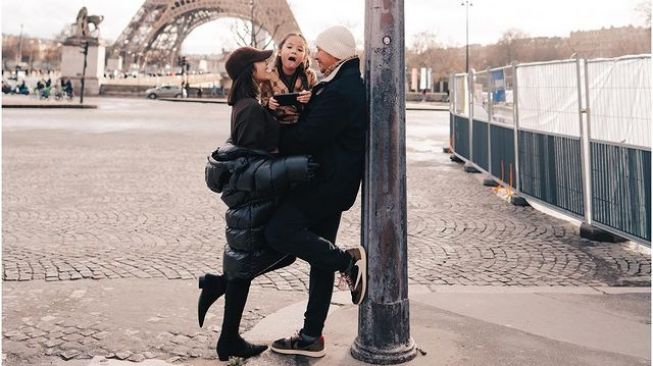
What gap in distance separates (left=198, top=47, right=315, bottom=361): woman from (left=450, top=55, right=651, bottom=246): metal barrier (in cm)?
373

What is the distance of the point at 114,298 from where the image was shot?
4344 millimetres

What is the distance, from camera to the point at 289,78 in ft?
10.8

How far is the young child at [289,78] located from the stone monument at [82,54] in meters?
53.5

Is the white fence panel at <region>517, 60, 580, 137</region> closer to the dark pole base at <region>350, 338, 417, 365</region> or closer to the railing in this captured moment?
the dark pole base at <region>350, 338, 417, 365</region>

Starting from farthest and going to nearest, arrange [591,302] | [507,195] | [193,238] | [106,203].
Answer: [507,195], [106,203], [193,238], [591,302]

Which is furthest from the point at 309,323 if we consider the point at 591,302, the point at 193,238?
the point at 193,238

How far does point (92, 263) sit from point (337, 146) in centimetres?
310

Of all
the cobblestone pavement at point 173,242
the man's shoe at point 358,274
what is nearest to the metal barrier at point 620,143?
the cobblestone pavement at point 173,242

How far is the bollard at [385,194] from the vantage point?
304 centimetres

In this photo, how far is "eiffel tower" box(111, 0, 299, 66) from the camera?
66.7 metres

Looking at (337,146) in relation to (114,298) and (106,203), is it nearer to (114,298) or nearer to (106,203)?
(114,298)

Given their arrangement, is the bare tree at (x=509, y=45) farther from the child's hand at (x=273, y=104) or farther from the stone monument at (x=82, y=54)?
the child's hand at (x=273, y=104)

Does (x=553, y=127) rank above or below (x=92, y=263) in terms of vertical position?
above

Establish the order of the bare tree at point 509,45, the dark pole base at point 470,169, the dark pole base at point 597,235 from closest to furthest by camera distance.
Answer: the dark pole base at point 597,235
the dark pole base at point 470,169
the bare tree at point 509,45
